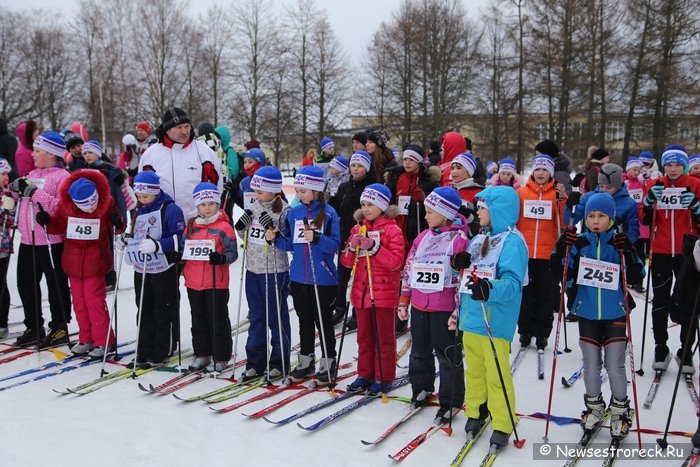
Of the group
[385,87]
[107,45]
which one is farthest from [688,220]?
[107,45]

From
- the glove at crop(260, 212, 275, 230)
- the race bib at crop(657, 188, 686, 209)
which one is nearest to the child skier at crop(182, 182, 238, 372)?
the glove at crop(260, 212, 275, 230)

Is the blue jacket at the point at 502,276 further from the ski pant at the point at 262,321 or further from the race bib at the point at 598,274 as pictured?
the ski pant at the point at 262,321

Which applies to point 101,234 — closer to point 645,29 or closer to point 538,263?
point 538,263

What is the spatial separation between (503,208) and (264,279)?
2301 mm

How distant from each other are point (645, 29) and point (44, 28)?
129 ft

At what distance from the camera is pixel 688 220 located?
554 cm

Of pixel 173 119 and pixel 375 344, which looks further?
pixel 173 119

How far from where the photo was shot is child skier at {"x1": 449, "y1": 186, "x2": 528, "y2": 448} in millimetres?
3758

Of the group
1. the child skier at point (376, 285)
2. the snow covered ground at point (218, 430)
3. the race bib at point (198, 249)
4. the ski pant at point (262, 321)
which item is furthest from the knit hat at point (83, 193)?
the child skier at point (376, 285)

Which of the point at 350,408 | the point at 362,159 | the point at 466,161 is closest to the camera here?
the point at 350,408

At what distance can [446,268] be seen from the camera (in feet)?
13.8

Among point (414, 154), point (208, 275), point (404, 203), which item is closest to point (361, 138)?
point (414, 154)

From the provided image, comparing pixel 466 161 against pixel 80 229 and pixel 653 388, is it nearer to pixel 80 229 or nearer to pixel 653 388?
pixel 653 388

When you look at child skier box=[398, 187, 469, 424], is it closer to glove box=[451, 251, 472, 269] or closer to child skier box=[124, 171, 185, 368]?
glove box=[451, 251, 472, 269]
